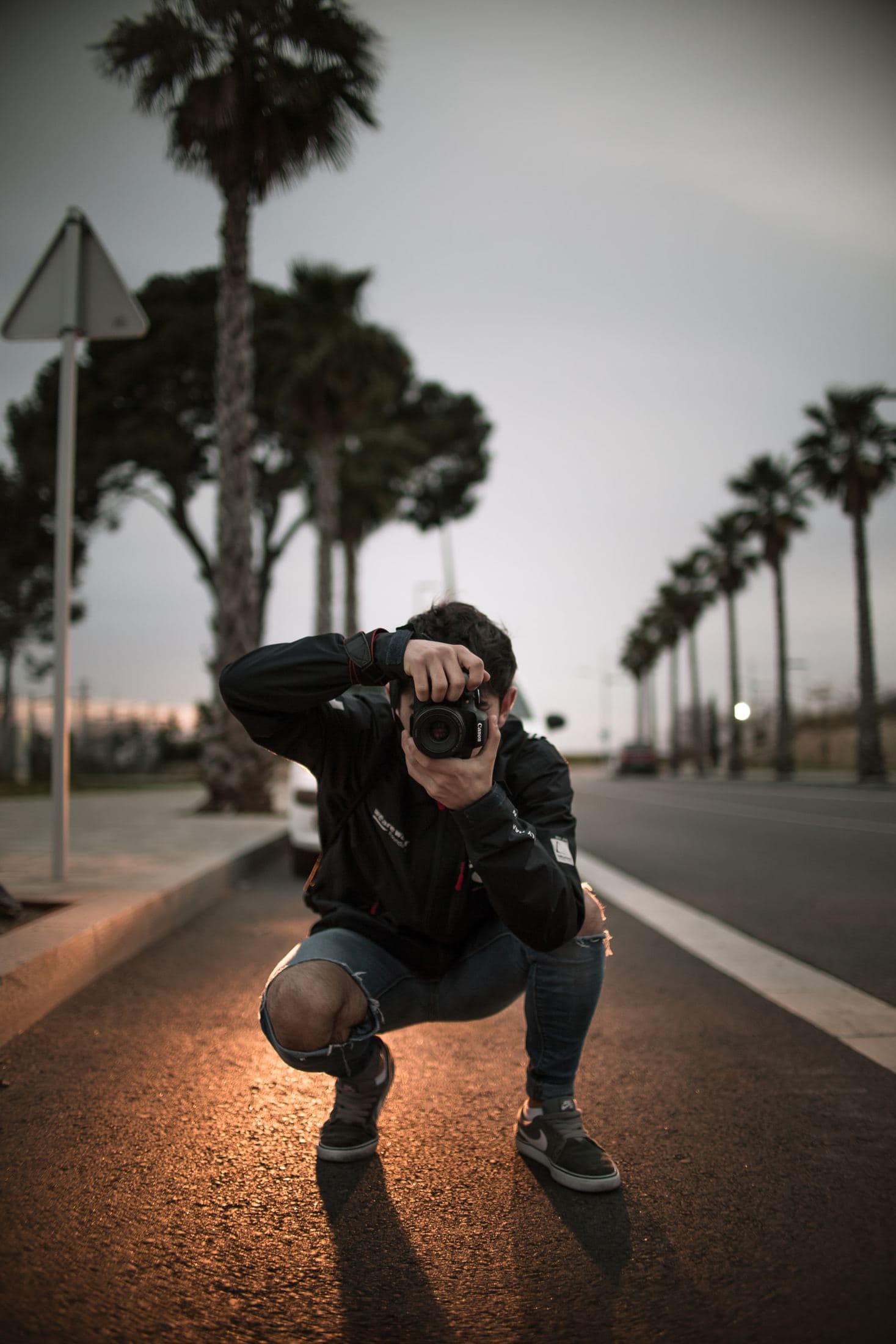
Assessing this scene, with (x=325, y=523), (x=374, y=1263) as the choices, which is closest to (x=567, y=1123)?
(x=374, y=1263)

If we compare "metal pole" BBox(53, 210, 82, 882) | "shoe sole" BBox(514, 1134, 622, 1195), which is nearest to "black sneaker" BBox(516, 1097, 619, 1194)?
"shoe sole" BBox(514, 1134, 622, 1195)

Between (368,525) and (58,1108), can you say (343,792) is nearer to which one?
(58,1108)

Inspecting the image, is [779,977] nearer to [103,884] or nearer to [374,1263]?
[374,1263]

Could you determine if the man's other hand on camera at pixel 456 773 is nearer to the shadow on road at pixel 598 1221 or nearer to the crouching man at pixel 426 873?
the crouching man at pixel 426 873

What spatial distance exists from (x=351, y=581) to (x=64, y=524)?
921 inches

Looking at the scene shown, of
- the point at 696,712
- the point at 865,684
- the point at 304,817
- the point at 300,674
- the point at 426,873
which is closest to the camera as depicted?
the point at 300,674

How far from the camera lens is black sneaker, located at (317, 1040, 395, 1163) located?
241 centimetres

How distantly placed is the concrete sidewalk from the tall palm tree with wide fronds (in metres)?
2.11

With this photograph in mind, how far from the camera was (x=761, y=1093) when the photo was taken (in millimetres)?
2934

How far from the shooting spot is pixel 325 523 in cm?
2094

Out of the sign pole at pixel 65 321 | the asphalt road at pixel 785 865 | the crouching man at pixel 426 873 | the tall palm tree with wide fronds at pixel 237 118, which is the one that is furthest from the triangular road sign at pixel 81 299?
the tall palm tree with wide fronds at pixel 237 118

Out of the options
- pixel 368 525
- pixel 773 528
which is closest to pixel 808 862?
pixel 368 525

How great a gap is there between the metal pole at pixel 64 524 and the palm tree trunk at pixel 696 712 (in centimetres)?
4492

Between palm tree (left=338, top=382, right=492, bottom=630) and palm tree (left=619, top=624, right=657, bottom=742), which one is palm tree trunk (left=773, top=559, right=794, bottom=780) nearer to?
palm tree (left=338, top=382, right=492, bottom=630)
